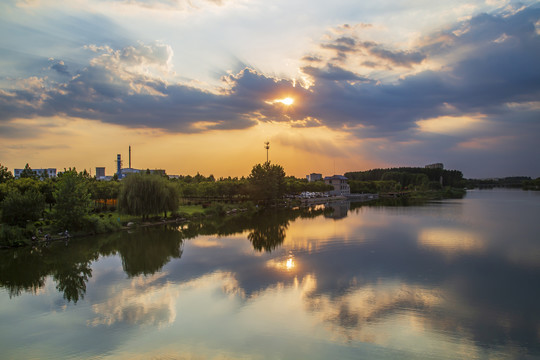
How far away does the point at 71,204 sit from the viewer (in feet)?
90.5

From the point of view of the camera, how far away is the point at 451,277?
17.4 metres

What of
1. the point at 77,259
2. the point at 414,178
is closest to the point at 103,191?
the point at 77,259

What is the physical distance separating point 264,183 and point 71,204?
39.6 metres

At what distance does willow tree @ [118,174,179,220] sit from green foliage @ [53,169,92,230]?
18.6 ft

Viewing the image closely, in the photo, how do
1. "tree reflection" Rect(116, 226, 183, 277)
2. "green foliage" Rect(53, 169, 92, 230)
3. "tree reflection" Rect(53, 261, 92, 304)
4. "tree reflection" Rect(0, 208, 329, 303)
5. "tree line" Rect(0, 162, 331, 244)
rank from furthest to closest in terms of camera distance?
"green foliage" Rect(53, 169, 92, 230) < "tree line" Rect(0, 162, 331, 244) < "tree reflection" Rect(116, 226, 183, 277) < "tree reflection" Rect(0, 208, 329, 303) < "tree reflection" Rect(53, 261, 92, 304)

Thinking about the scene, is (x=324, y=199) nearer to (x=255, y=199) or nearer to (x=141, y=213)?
(x=255, y=199)

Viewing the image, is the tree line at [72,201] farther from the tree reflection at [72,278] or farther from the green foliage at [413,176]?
the green foliage at [413,176]

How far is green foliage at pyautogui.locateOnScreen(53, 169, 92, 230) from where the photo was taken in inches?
1076

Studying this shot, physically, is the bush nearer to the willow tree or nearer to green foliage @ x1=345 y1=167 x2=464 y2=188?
the willow tree

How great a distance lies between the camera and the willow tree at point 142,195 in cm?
3441

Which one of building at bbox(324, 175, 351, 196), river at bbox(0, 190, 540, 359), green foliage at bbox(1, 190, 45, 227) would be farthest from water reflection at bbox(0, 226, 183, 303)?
building at bbox(324, 175, 351, 196)

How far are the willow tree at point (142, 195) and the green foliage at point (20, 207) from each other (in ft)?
28.6

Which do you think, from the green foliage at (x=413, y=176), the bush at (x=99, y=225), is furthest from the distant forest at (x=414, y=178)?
the bush at (x=99, y=225)

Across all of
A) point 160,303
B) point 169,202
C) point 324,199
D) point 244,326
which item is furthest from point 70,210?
point 324,199
